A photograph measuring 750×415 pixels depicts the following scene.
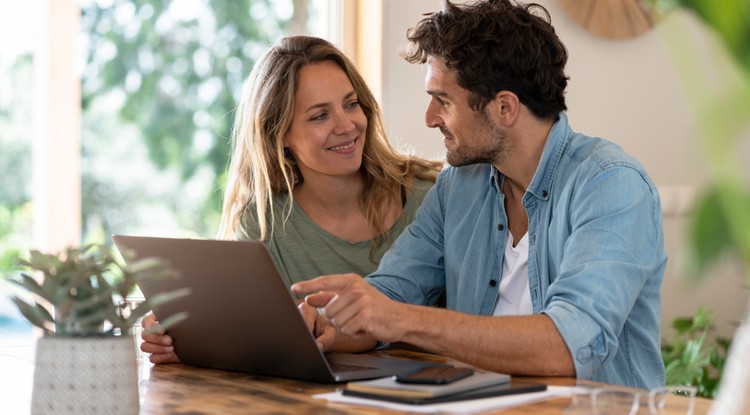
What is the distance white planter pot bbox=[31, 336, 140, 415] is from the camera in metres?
1.09

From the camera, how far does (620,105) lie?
11.9 feet

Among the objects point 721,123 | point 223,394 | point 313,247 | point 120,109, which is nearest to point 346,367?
point 223,394

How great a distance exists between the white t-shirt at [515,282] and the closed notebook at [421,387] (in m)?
0.62

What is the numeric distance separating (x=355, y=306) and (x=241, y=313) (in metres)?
0.17

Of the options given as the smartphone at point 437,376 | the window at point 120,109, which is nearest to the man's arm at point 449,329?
the smartphone at point 437,376

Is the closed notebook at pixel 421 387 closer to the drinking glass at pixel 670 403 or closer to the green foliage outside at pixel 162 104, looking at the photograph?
the drinking glass at pixel 670 403

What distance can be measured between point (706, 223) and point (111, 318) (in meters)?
0.88

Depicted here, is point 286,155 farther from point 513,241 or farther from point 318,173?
point 513,241

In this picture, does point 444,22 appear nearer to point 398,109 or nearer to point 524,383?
point 524,383

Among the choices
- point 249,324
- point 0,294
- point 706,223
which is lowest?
point 0,294

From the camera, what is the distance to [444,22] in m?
2.02

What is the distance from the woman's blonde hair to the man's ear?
21.3 inches

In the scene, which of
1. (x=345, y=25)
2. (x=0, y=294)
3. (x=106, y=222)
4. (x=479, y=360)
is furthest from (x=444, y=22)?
(x=0, y=294)

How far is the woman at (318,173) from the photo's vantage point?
2.40m
